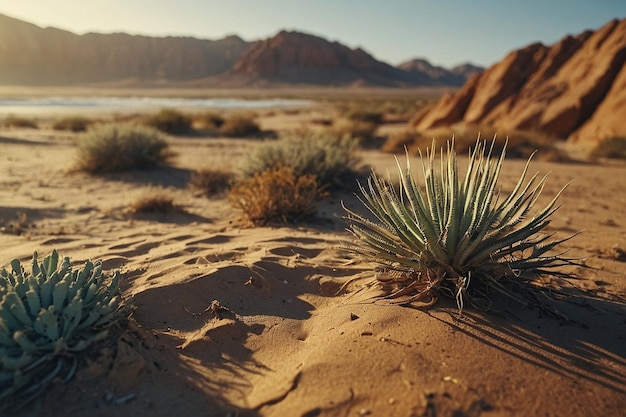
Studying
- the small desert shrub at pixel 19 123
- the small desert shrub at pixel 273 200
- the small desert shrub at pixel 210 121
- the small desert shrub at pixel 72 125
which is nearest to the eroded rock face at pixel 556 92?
the small desert shrub at pixel 210 121

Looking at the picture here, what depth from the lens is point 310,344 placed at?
9.61 ft

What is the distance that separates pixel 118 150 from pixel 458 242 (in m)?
8.66

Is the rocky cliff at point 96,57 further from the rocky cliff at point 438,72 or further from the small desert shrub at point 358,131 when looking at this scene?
the small desert shrub at point 358,131

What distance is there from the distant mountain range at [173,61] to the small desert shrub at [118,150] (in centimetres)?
9627

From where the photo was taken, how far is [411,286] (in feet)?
10.9

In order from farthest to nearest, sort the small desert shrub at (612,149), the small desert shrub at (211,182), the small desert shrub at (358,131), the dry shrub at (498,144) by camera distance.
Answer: the small desert shrub at (358,131)
the dry shrub at (498,144)
the small desert shrub at (612,149)
the small desert shrub at (211,182)

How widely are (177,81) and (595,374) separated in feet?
385

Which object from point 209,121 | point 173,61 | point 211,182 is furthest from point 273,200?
point 173,61

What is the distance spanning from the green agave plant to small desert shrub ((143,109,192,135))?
17735mm

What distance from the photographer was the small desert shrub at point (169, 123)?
19844 millimetres

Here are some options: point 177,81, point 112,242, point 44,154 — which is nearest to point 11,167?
point 44,154

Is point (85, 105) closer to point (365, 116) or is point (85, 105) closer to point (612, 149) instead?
point (365, 116)

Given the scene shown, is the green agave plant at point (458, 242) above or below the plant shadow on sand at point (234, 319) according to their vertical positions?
above

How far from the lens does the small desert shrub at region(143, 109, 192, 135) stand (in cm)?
1984
